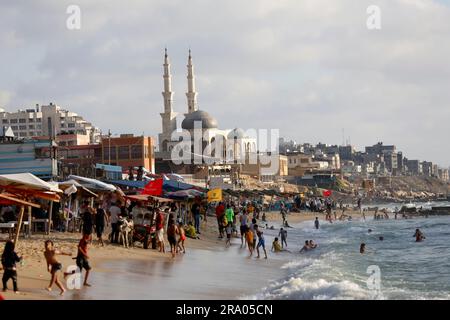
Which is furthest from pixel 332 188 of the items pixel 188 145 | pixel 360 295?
pixel 360 295

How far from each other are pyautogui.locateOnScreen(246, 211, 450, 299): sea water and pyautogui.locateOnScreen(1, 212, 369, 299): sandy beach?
78cm

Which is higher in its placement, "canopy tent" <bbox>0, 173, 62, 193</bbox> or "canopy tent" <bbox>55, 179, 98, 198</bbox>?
"canopy tent" <bbox>0, 173, 62, 193</bbox>

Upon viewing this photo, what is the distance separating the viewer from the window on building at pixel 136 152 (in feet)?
226

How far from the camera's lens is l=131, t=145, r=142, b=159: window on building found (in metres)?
68.9

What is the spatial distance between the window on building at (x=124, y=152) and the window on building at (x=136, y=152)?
13.7 inches

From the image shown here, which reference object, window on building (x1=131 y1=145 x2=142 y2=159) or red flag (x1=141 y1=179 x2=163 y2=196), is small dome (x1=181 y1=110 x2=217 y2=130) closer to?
window on building (x1=131 y1=145 x2=142 y2=159)

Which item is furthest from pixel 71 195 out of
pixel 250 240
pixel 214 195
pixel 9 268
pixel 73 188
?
pixel 9 268

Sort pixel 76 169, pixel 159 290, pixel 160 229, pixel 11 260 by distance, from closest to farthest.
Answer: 1. pixel 11 260
2. pixel 159 290
3. pixel 160 229
4. pixel 76 169

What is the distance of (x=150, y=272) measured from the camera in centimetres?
1725

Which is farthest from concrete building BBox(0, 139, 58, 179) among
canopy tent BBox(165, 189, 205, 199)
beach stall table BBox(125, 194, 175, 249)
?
beach stall table BBox(125, 194, 175, 249)

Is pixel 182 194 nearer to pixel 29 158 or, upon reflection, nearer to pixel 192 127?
pixel 29 158

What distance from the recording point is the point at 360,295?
52.5 feet
